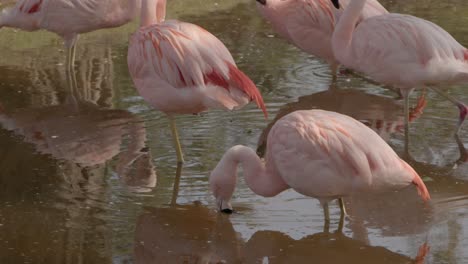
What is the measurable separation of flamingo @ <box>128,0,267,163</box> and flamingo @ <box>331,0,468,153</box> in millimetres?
1044

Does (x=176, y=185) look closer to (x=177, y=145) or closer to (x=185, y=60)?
(x=177, y=145)

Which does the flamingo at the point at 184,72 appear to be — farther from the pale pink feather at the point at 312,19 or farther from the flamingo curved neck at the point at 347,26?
the pale pink feather at the point at 312,19

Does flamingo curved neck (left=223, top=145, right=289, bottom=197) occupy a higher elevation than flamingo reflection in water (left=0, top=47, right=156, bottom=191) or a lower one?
higher

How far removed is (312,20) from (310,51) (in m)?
0.31

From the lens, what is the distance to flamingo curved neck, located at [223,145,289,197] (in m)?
5.00

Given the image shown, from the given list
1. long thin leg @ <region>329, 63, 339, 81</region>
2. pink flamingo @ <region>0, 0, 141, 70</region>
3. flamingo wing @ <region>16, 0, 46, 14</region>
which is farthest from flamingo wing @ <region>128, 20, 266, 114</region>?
flamingo wing @ <region>16, 0, 46, 14</region>

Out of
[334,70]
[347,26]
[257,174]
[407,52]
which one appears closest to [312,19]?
[334,70]

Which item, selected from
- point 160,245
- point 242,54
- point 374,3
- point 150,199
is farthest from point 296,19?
point 160,245

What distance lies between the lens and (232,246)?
4.85m

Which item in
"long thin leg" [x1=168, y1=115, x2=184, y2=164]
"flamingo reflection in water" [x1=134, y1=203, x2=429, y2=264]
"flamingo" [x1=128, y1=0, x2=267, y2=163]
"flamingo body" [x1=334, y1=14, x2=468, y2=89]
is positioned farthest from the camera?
"flamingo body" [x1=334, y1=14, x2=468, y2=89]

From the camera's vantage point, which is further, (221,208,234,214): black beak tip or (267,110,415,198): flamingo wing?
(221,208,234,214): black beak tip

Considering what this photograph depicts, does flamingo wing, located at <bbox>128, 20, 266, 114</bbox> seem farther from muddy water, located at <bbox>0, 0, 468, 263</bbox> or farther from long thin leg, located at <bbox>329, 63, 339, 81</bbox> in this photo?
long thin leg, located at <bbox>329, 63, 339, 81</bbox>

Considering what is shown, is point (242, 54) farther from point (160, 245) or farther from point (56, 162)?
point (160, 245)

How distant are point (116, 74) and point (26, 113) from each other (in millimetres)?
1279
